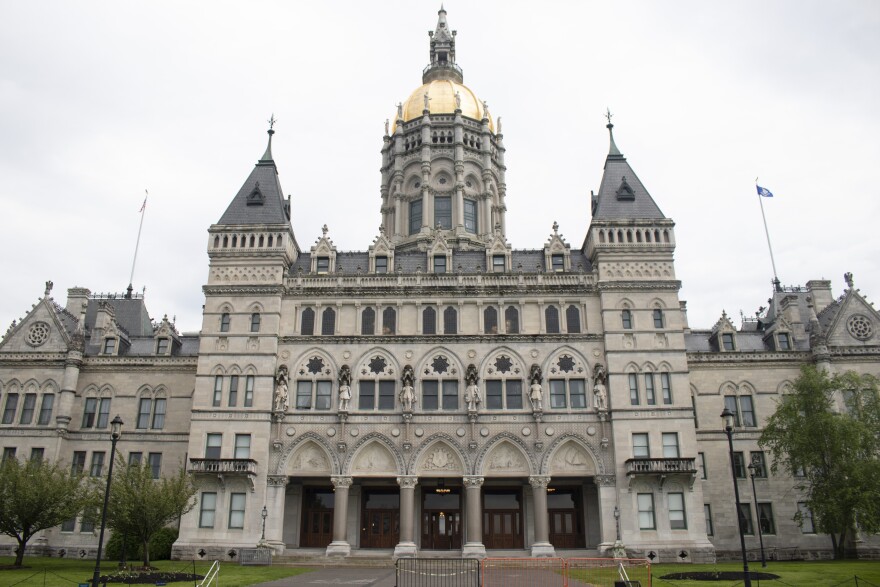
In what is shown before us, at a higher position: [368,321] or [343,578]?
[368,321]

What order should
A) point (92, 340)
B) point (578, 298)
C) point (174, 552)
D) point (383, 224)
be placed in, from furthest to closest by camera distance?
point (383, 224) → point (92, 340) → point (578, 298) → point (174, 552)

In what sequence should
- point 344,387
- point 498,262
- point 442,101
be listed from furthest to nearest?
point 442,101
point 498,262
point 344,387

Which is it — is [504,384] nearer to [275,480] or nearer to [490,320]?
[490,320]

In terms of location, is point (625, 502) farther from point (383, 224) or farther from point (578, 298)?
point (383, 224)

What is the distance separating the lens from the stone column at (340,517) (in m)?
44.1

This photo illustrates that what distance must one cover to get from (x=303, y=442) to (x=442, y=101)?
39.3 meters

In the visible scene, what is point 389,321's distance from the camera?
4975 centimetres

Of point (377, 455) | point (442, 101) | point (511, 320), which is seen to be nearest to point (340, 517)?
point (377, 455)

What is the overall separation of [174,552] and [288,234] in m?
22.1

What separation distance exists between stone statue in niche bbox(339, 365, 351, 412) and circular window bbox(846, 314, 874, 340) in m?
35.7

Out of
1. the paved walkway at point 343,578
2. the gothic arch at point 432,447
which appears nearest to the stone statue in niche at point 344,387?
the gothic arch at point 432,447

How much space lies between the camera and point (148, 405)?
52.8 metres

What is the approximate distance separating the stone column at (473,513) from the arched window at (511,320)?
10.1 m

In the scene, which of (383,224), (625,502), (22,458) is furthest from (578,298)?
(22,458)
